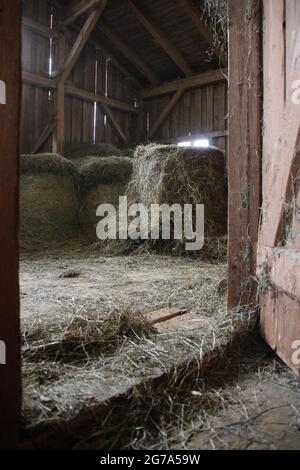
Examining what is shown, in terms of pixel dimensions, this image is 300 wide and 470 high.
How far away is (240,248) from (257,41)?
1018 millimetres

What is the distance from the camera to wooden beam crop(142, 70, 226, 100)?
8398 millimetres

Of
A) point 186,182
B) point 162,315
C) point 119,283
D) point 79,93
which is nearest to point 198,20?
point 79,93

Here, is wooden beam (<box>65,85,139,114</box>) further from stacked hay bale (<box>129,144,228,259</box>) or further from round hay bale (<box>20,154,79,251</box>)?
stacked hay bale (<box>129,144,228,259</box>)

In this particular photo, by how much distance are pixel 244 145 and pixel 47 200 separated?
4527 mm

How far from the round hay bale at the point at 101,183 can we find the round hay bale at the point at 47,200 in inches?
7.1

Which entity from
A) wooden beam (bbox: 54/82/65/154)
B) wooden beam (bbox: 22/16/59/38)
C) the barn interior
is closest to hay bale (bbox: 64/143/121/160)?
the barn interior

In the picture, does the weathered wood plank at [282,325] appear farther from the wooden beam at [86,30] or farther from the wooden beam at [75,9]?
the wooden beam at [75,9]

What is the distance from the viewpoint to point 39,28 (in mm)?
7805

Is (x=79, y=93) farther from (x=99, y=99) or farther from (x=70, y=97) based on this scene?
(x=99, y=99)

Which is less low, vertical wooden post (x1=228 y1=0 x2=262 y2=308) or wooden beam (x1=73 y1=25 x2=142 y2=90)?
wooden beam (x1=73 y1=25 x2=142 y2=90)

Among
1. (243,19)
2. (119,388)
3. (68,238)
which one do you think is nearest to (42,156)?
(68,238)

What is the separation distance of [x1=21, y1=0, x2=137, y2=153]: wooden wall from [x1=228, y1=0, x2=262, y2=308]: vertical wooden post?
6.55m

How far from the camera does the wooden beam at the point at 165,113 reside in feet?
30.1
